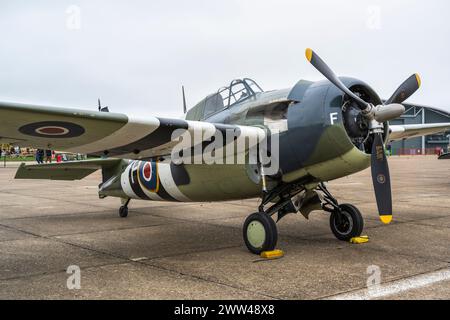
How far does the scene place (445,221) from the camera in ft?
28.9

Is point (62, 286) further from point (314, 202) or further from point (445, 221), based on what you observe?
point (445, 221)

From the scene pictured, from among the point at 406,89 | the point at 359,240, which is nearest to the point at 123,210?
the point at 359,240

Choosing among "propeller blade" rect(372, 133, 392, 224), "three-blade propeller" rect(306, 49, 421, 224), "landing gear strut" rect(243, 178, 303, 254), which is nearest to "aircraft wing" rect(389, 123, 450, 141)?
"three-blade propeller" rect(306, 49, 421, 224)

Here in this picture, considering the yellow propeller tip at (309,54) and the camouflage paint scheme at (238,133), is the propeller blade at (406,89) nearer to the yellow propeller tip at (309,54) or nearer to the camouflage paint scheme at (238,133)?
the camouflage paint scheme at (238,133)

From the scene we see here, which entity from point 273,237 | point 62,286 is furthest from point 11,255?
point 273,237

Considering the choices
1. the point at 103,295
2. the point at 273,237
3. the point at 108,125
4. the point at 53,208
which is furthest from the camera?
the point at 53,208

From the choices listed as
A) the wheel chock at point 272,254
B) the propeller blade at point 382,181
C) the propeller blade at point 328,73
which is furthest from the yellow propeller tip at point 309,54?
the wheel chock at point 272,254

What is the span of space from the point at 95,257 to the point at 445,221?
20.9ft

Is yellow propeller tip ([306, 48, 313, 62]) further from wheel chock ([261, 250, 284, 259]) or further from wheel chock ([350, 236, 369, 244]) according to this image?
wheel chock ([350, 236, 369, 244])

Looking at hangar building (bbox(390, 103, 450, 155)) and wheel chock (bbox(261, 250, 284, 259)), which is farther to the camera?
hangar building (bbox(390, 103, 450, 155))

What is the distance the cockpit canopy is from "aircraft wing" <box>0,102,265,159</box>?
0.97 m

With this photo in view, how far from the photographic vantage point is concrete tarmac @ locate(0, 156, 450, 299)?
4535mm

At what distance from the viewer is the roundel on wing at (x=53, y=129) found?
5.20 metres

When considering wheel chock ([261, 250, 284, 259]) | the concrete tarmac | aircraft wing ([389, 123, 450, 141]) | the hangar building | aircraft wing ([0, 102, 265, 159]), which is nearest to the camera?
the concrete tarmac
